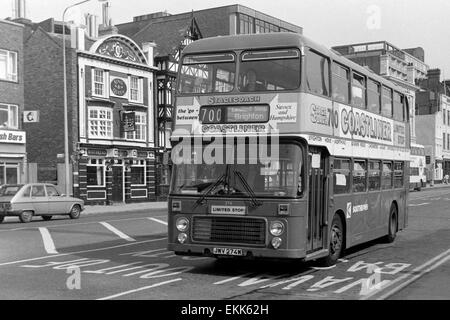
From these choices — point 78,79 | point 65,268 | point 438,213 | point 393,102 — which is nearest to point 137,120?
point 78,79

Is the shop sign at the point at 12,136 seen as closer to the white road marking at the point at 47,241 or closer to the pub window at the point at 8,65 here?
the pub window at the point at 8,65

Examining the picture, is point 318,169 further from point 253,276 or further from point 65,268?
point 65,268

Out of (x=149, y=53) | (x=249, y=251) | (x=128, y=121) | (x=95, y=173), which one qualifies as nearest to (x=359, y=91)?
(x=249, y=251)

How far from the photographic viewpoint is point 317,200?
1038 cm

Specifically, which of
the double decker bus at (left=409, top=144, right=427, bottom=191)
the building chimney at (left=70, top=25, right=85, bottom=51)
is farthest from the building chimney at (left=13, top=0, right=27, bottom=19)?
the double decker bus at (left=409, top=144, right=427, bottom=191)

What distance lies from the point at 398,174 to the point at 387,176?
47.3 inches

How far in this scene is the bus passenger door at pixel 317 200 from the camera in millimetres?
10062

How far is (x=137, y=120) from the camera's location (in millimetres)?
41562

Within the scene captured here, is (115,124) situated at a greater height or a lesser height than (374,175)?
greater

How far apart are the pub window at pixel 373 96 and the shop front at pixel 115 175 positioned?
25632mm

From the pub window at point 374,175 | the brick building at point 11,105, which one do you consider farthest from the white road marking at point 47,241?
the brick building at point 11,105

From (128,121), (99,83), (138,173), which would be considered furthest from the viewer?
(138,173)

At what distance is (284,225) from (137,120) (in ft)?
109

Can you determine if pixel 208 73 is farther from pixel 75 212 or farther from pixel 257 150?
pixel 75 212
